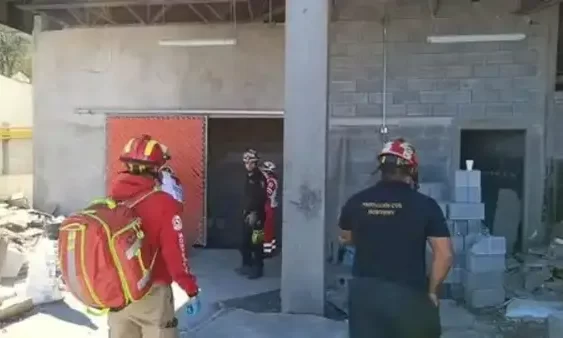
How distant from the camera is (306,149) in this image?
19.8 ft

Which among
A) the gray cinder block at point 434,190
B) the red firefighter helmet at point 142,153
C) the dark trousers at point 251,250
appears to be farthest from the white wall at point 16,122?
the red firefighter helmet at point 142,153

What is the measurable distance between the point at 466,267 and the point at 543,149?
9.69 feet

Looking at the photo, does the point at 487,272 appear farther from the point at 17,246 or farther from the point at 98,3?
the point at 98,3

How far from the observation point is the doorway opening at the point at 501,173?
9320mm

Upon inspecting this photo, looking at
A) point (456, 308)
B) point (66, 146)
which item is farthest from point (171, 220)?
point (66, 146)

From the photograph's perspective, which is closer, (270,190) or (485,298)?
(485,298)

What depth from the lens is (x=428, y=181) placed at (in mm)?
9227

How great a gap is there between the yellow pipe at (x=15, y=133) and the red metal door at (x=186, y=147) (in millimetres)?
11691

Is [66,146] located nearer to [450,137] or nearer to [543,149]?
[450,137]

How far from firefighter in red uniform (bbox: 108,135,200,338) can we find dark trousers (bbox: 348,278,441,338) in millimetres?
906

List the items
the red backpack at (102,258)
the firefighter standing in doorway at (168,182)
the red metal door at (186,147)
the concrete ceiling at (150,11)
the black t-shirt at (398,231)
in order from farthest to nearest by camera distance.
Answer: the red metal door at (186,147)
the concrete ceiling at (150,11)
the firefighter standing in doorway at (168,182)
the black t-shirt at (398,231)
the red backpack at (102,258)

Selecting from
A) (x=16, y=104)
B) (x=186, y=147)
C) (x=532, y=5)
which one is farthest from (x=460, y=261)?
(x=16, y=104)

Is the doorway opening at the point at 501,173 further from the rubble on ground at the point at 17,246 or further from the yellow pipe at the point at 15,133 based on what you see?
the yellow pipe at the point at 15,133

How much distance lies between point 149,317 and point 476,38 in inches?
279
